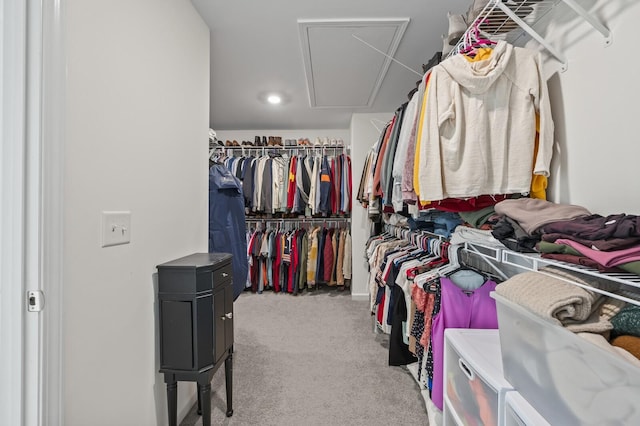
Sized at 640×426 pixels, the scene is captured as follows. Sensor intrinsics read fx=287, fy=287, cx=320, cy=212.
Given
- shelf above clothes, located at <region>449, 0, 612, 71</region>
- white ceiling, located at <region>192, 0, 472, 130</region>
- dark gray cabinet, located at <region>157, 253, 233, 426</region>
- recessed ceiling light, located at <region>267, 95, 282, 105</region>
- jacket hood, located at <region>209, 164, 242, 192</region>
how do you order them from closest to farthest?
shelf above clothes, located at <region>449, 0, 612, 71</region>
dark gray cabinet, located at <region>157, 253, 233, 426</region>
white ceiling, located at <region>192, 0, 472, 130</region>
jacket hood, located at <region>209, 164, 242, 192</region>
recessed ceiling light, located at <region>267, 95, 282, 105</region>

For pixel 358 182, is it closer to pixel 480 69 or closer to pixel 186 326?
pixel 480 69

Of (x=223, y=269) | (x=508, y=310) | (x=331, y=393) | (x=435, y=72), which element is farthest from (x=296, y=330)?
(x=435, y=72)

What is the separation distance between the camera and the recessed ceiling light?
10.1ft

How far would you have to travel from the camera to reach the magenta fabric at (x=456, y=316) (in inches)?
47.8

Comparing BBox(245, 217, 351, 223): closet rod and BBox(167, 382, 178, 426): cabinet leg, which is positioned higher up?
BBox(245, 217, 351, 223): closet rod

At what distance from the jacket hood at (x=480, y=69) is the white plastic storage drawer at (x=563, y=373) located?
85 centimetres

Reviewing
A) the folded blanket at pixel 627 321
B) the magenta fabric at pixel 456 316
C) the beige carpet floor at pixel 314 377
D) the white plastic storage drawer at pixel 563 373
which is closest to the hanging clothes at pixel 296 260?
the beige carpet floor at pixel 314 377

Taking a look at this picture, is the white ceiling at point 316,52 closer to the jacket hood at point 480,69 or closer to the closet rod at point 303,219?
the jacket hood at point 480,69

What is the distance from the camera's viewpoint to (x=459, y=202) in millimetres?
1356

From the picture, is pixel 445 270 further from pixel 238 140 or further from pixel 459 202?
pixel 238 140

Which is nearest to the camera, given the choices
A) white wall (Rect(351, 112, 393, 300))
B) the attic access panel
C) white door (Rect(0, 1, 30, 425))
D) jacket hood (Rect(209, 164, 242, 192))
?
white door (Rect(0, 1, 30, 425))

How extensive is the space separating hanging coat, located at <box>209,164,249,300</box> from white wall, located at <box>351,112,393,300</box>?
189 centimetres

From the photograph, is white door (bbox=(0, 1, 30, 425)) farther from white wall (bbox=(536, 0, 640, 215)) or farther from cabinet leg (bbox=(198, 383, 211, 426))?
white wall (bbox=(536, 0, 640, 215))

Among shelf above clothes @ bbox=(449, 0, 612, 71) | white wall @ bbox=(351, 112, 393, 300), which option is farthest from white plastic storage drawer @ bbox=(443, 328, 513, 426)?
white wall @ bbox=(351, 112, 393, 300)
